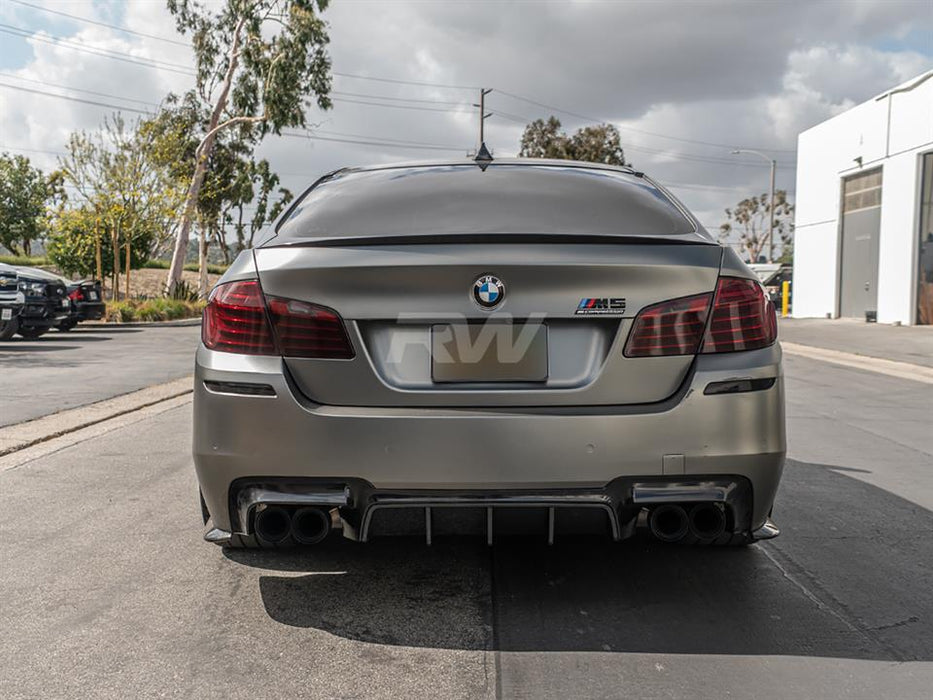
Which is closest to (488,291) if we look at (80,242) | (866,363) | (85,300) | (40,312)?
(866,363)

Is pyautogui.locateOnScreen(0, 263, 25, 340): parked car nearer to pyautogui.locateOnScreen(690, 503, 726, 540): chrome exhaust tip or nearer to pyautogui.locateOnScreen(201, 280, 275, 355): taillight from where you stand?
pyautogui.locateOnScreen(201, 280, 275, 355): taillight

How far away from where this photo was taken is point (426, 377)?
3.10 meters

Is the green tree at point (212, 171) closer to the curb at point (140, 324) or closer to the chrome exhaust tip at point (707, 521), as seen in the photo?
the curb at point (140, 324)

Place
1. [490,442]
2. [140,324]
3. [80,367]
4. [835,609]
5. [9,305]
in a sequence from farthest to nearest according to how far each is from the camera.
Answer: [140,324] → [9,305] → [80,367] → [835,609] → [490,442]

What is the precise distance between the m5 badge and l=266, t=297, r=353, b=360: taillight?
75 centimetres

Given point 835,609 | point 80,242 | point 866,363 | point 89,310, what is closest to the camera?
point 835,609

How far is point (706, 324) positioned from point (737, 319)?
13 centimetres

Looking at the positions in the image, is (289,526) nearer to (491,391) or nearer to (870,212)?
(491,391)

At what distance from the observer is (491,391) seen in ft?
10.1

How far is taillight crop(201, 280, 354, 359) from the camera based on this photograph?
3.11 meters

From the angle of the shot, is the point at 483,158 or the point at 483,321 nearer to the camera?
the point at 483,321

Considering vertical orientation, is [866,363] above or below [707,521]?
below

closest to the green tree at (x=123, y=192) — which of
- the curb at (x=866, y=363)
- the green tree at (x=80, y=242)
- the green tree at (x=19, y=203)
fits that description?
the green tree at (x=80, y=242)

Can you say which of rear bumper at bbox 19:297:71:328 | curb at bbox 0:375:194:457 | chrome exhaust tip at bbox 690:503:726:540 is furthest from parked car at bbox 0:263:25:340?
chrome exhaust tip at bbox 690:503:726:540
